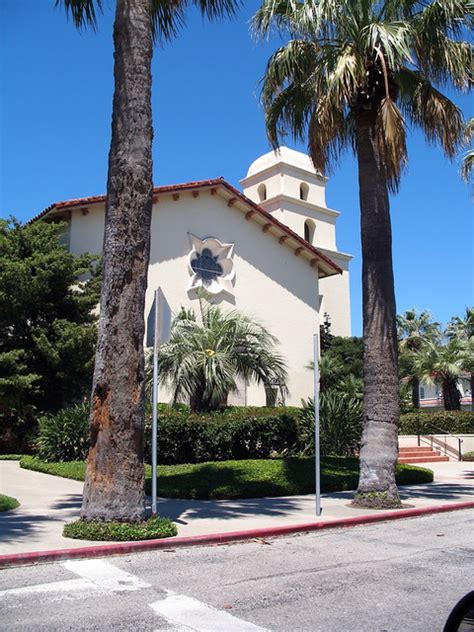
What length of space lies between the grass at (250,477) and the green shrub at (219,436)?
1.00 metres

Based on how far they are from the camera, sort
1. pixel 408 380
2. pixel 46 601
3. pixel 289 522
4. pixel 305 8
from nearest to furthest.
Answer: pixel 46 601, pixel 289 522, pixel 305 8, pixel 408 380

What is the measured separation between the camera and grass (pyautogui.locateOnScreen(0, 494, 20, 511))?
1058 centimetres

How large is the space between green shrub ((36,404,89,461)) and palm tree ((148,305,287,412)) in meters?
3.48

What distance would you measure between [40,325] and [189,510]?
12955 millimetres

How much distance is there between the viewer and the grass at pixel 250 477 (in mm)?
12453

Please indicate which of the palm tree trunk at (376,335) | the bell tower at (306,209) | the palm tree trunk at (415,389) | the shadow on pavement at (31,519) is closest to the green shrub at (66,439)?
the shadow on pavement at (31,519)

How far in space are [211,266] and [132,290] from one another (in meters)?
20.1

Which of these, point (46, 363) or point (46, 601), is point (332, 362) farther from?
point (46, 601)

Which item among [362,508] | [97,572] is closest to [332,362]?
[362,508]

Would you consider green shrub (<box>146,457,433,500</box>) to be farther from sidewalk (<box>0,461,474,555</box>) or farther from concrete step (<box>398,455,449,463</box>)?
concrete step (<box>398,455,449,463</box>)

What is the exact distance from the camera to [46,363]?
2162 centimetres

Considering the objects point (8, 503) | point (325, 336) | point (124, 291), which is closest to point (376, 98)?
point (124, 291)

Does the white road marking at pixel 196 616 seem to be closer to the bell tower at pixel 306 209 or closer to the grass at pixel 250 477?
the grass at pixel 250 477

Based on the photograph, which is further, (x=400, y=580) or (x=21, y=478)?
(x=21, y=478)
